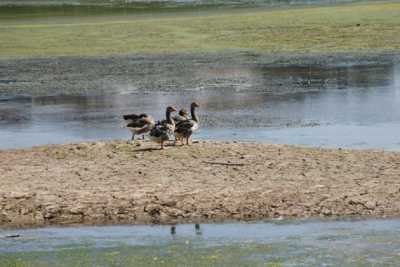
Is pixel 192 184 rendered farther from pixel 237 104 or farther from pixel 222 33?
pixel 222 33

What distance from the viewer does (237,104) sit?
24359mm

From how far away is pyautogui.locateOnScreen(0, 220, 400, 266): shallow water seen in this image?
1108 cm

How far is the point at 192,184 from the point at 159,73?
17.5 metres

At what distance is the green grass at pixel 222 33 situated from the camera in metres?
37.8

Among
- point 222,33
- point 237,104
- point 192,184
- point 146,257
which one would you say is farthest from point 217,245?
point 222,33

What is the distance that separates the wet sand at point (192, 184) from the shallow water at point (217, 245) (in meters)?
0.39

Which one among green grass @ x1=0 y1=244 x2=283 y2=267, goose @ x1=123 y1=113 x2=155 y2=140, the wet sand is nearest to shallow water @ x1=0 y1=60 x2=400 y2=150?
goose @ x1=123 y1=113 x2=155 y2=140

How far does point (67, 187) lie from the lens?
46.6ft

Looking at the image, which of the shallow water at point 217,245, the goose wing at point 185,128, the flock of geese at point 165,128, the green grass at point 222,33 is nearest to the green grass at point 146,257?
the shallow water at point 217,245

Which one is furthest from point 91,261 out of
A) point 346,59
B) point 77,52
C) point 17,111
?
point 77,52

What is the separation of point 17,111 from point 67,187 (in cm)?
1079

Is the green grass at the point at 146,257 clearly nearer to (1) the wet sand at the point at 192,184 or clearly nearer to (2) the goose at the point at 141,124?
(1) the wet sand at the point at 192,184

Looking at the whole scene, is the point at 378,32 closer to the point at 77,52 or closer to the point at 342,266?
the point at 77,52

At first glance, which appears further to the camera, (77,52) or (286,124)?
(77,52)
